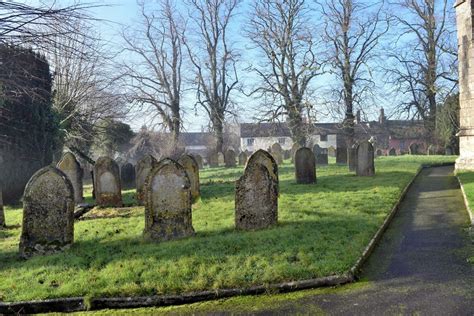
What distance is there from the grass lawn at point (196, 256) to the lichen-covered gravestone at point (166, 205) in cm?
32

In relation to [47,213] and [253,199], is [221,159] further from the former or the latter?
[47,213]

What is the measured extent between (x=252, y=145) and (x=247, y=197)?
217ft

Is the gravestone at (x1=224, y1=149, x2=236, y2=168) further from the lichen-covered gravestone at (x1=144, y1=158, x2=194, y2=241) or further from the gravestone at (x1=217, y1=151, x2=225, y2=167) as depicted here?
the lichen-covered gravestone at (x1=144, y1=158, x2=194, y2=241)

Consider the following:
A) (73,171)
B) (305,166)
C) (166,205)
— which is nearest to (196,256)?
(166,205)

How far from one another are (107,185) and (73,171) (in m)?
1.90

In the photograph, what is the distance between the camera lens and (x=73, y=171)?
12.6 meters

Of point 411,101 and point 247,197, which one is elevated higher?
point 411,101

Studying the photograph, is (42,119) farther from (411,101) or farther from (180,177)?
(411,101)

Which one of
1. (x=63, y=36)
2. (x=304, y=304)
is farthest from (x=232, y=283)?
(x=63, y=36)

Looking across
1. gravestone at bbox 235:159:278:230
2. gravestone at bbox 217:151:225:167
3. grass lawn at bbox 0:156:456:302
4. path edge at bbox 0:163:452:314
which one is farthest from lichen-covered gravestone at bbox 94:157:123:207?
gravestone at bbox 217:151:225:167

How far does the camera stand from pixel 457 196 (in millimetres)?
10906

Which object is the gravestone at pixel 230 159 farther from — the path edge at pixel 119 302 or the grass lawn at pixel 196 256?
the path edge at pixel 119 302

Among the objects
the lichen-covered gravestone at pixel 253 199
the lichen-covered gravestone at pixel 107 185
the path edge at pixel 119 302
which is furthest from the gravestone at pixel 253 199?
the lichen-covered gravestone at pixel 107 185

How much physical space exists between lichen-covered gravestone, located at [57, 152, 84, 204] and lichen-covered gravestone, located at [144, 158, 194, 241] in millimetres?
6601
